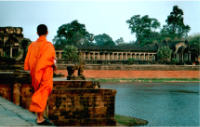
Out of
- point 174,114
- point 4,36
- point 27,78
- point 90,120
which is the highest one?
point 4,36

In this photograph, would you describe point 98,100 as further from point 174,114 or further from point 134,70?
point 134,70

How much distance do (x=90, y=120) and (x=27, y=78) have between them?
3.17 meters

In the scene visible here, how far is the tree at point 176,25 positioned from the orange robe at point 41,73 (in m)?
106

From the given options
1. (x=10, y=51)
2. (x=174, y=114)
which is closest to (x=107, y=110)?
(x=174, y=114)

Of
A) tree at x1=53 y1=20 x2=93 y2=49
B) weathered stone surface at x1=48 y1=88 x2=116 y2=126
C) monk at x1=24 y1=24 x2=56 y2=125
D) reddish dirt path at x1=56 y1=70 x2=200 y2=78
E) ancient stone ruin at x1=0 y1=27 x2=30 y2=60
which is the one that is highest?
tree at x1=53 y1=20 x2=93 y2=49

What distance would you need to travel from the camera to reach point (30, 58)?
6488 millimetres

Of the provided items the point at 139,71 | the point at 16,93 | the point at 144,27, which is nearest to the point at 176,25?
the point at 144,27

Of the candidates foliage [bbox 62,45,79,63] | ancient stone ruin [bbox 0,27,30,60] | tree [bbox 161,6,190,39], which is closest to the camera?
ancient stone ruin [bbox 0,27,30,60]

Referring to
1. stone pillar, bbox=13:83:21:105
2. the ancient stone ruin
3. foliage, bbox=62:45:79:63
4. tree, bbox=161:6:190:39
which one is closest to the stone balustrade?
foliage, bbox=62:45:79:63

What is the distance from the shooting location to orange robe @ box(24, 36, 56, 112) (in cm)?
611

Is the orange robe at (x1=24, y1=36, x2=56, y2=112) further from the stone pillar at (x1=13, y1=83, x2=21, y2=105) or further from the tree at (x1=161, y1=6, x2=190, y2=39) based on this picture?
the tree at (x1=161, y1=6, x2=190, y2=39)

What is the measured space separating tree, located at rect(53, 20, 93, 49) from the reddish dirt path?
123 feet

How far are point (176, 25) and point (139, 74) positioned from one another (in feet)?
A: 188

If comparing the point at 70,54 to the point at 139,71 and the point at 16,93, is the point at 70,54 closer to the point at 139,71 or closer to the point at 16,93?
the point at 139,71
